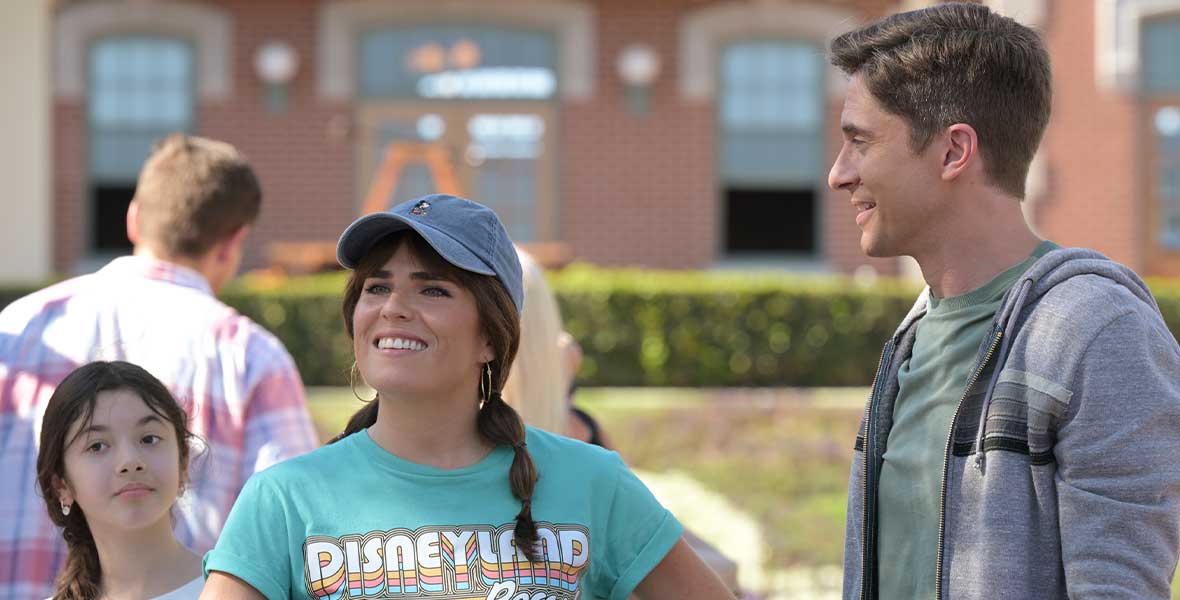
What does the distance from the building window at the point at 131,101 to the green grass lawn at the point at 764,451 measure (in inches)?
194

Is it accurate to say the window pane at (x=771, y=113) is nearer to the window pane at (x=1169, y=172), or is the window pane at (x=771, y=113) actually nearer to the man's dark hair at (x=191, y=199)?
the window pane at (x=1169, y=172)

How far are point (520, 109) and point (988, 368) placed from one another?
12.5m

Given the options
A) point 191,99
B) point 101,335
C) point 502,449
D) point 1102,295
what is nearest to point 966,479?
point 1102,295

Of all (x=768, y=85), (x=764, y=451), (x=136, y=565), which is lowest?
(x=764, y=451)

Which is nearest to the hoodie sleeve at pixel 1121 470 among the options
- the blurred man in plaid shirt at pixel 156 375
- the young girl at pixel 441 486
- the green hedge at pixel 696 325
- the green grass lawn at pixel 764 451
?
the young girl at pixel 441 486

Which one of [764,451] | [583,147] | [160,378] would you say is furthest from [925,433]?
[583,147]

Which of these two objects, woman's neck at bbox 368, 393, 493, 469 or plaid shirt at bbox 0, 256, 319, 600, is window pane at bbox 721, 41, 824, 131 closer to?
plaid shirt at bbox 0, 256, 319, 600

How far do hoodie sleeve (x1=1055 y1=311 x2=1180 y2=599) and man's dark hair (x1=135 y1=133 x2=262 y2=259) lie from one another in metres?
2.33

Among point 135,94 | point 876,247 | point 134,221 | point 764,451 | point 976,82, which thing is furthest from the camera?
point 135,94

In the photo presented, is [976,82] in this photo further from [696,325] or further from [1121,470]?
[696,325]

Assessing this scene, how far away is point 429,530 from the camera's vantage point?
2146mm

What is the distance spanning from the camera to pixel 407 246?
2.27 meters

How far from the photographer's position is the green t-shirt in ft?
7.49

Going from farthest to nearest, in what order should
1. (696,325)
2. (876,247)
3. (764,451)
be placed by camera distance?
(696,325)
(764,451)
(876,247)
